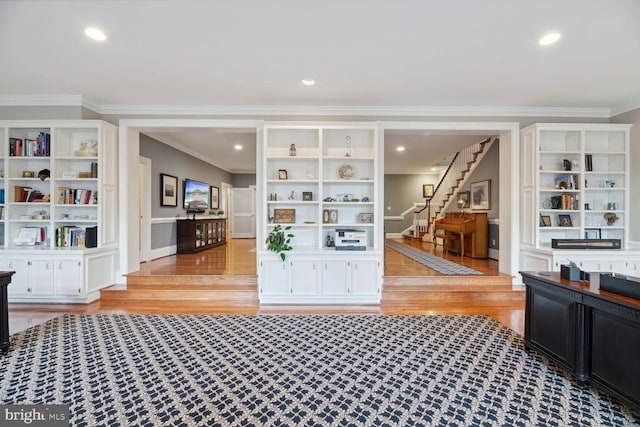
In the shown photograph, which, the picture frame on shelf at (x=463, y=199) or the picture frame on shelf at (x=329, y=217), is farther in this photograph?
the picture frame on shelf at (x=463, y=199)

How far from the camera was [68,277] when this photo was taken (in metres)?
4.12

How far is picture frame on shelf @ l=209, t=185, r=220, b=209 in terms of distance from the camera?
941 centimetres

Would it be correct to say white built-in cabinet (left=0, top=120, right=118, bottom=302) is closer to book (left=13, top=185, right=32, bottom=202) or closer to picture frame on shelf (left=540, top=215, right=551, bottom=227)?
book (left=13, top=185, right=32, bottom=202)

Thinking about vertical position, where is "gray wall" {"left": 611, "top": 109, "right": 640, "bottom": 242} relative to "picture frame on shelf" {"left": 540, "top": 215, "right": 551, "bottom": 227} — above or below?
above

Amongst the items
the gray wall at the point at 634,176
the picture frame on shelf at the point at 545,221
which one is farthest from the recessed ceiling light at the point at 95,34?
the gray wall at the point at 634,176

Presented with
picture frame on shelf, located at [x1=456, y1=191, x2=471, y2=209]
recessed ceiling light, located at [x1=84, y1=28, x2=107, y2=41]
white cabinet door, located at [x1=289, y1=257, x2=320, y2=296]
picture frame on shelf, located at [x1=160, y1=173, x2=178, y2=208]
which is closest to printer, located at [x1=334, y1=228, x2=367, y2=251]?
white cabinet door, located at [x1=289, y1=257, x2=320, y2=296]

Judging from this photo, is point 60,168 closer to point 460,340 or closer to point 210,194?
point 210,194

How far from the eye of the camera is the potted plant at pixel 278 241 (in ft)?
Answer: 14.0

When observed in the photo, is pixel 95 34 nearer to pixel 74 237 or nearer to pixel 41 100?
pixel 41 100

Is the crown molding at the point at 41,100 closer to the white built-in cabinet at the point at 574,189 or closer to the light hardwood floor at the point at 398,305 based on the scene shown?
the light hardwood floor at the point at 398,305

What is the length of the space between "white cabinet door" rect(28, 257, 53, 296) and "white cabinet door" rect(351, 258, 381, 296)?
4045 millimetres

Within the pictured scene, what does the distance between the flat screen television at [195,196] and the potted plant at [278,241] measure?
4.33 metres

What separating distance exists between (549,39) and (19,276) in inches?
262

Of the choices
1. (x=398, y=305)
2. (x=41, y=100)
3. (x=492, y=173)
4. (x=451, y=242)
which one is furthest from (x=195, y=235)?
(x=492, y=173)
